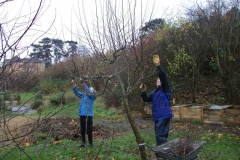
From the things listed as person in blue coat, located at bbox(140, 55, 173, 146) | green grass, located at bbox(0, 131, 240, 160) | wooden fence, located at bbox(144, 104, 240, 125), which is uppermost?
person in blue coat, located at bbox(140, 55, 173, 146)

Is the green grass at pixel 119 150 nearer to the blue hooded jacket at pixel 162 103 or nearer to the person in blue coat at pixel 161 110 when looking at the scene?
the person in blue coat at pixel 161 110

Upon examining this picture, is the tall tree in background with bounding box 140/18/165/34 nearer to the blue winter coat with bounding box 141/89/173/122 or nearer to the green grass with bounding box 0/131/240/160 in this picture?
the blue winter coat with bounding box 141/89/173/122

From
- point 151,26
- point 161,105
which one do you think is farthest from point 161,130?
point 151,26

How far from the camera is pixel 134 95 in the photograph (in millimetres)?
13797

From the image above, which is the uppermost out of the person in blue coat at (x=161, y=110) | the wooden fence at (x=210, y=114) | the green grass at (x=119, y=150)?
the person in blue coat at (x=161, y=110)

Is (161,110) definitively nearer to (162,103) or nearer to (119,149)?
(162,103)

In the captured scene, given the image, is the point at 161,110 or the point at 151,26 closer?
the point at 161,110

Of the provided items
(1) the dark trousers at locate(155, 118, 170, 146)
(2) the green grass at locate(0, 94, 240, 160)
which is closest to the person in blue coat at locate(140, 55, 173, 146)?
(1) the dark trousers at locate(155, 118, 170, 146)

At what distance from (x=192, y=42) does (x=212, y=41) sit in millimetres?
1011

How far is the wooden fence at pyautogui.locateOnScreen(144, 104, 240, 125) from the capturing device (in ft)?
30.8

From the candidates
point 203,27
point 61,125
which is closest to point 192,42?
point 203,27

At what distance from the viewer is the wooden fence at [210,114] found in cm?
938

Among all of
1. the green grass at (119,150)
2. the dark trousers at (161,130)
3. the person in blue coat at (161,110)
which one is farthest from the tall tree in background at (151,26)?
the green grass at (119,150)

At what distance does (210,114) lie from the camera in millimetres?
9930
